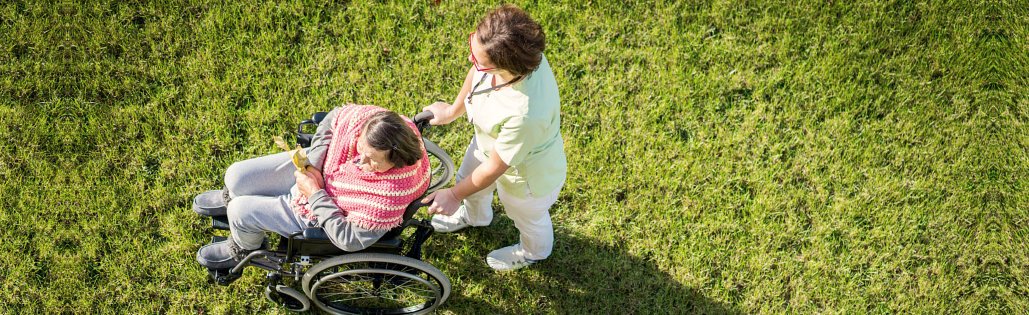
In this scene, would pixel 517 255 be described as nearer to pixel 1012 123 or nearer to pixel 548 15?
pixel 548 15

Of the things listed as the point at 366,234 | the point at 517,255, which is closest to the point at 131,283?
the point at 366,234

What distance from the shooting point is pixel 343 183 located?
3820 millimetres

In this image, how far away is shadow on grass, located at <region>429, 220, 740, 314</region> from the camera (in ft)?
16.2

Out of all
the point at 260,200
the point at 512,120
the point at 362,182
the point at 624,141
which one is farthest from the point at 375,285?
the point at 624,141

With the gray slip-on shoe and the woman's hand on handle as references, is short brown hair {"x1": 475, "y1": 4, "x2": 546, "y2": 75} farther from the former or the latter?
the gray slip-on shoe

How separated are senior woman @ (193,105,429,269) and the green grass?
0.98m

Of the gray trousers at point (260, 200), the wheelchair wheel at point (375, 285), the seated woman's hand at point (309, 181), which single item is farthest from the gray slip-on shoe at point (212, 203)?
the seated woman's hand at point (309, 181)

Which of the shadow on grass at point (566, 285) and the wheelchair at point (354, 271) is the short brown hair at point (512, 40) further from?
the shadow on grass at point (566, 285)

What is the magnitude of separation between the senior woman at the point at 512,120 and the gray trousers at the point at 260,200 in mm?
774

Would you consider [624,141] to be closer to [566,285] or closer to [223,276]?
[566,285]

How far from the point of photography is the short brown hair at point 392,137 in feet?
11.5

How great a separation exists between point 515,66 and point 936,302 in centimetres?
335

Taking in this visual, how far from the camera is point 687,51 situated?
583 cm

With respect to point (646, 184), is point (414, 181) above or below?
above
